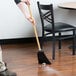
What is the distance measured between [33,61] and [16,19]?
4.01 ft

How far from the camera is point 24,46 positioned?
14.8 ft

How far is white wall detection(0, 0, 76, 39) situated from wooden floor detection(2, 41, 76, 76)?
9.8 inches

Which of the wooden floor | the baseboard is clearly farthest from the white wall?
the wooden floor

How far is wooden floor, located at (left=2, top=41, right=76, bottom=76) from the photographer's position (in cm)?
321

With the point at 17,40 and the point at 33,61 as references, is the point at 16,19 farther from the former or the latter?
the point at 33,61

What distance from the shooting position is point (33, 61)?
3.66 m

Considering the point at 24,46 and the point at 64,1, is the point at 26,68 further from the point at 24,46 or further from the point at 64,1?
the point at 64,1

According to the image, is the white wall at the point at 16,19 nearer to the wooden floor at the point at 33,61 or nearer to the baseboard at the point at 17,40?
the baseboard at the point at 17,40

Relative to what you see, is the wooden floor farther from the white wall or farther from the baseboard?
the white wall

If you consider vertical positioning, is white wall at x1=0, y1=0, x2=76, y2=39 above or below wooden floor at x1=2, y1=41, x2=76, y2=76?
above

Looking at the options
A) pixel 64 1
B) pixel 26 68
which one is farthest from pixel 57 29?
pixel 64 1

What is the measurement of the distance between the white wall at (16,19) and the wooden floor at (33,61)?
25 cm

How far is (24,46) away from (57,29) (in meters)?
1.09

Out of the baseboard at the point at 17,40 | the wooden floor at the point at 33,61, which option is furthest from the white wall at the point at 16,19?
the wooden floor at the point at 33,61
